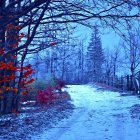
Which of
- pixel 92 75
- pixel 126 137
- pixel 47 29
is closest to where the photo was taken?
pixel 126 137

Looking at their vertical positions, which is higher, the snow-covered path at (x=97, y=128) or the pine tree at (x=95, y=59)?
the pine tree at (x=95, y=59)

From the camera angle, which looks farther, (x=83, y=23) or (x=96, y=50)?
(x=96, y=50)

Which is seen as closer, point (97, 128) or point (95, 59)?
point (97, 128)

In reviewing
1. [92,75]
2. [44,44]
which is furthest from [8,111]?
[92,75]

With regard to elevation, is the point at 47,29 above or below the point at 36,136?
above

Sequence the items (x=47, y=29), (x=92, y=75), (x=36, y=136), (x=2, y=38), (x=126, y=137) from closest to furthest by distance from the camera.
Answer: (x=126, y=137)
(x=36, y=136)
(x=2, y=38)
(x=47, y=29)
(x=92, y=75)

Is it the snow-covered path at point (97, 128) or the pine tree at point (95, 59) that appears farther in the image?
the pine tree at point (95, 59)

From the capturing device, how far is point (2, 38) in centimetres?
1541

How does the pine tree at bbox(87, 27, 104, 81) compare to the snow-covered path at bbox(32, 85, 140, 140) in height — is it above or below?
above

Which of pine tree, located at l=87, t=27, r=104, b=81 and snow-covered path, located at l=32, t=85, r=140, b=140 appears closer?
snow-covered path, located at l=32, t=85, r=140, b=140

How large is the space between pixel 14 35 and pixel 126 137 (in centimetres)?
592

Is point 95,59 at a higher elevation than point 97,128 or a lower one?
higher

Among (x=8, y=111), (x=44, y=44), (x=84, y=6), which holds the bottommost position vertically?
(x=8, y=111)

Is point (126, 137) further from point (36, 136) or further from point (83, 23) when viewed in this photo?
point (83, 23)
